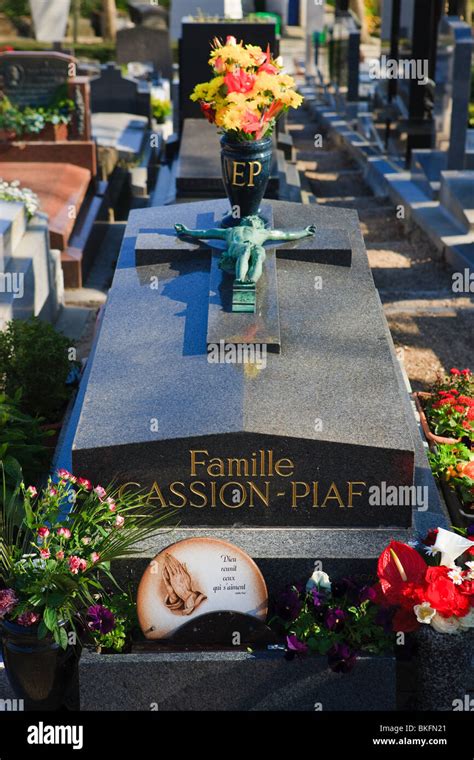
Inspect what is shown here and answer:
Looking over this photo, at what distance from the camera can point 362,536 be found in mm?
5918

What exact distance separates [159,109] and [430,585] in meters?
19.1

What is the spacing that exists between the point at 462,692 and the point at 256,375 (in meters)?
2.02

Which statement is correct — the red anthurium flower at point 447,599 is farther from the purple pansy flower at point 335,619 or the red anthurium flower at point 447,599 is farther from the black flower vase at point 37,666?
the black flower vase at point 37,666

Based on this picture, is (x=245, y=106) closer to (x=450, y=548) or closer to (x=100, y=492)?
(x=100, y=492)

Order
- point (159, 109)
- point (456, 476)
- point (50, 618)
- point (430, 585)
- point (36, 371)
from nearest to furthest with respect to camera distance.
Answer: point (50, 618)
point (430, 585)
point (456, 476)
point (36, 371)
point (159, 109)

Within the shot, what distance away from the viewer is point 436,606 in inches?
207

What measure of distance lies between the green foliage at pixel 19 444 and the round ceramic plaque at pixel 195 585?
1383mm

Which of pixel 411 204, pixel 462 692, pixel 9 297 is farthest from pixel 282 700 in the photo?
pixel 411 204

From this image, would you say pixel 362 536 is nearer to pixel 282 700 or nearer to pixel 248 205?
pixel 282 700

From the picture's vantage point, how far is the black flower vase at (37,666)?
5.37m

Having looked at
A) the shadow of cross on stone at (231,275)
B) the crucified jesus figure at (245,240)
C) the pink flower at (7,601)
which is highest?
the crucified jesus figure at (245,240)

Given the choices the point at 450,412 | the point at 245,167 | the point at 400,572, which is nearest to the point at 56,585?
the point at 400,572

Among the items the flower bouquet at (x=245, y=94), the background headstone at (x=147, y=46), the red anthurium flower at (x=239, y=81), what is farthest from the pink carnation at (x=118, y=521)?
the background headstone at (x=147, y=46)

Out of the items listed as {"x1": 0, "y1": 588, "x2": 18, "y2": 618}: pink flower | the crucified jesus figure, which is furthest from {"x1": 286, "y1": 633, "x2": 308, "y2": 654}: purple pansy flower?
the crucified jesus figure
